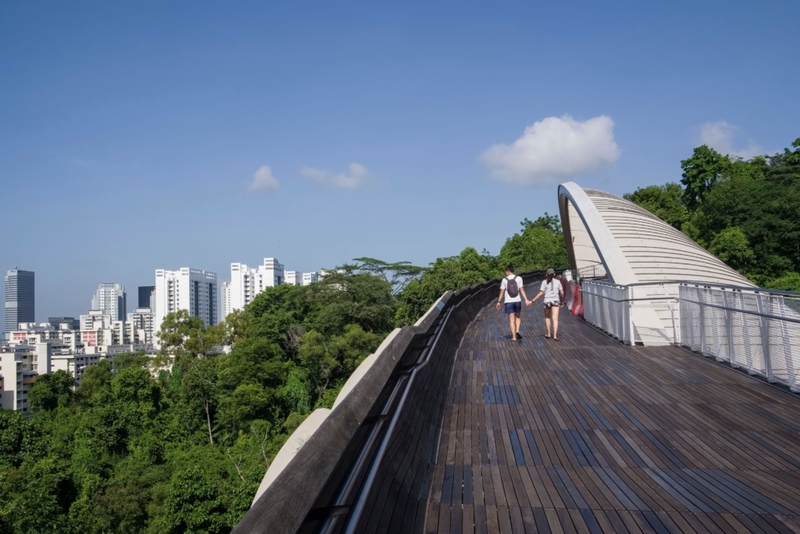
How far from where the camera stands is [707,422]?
20.1ft

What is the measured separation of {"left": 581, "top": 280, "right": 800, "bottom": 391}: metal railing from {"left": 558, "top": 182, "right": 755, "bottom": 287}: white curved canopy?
20.4 feet

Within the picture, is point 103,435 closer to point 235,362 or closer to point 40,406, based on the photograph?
point 235,362

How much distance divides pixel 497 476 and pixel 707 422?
2.75 m

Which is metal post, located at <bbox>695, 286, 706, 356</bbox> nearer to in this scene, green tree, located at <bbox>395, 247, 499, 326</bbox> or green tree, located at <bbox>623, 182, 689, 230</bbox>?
green tree, located at <bbox>395, 247, 499, 326</bbox>

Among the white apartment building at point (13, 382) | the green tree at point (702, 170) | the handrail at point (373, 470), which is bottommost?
the white apartment building at point (13, 382)

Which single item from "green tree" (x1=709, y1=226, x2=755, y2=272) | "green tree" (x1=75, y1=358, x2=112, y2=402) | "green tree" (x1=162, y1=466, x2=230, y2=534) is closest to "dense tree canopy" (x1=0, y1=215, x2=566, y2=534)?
"green tree" (x1=162, y1=466, x2=230, y2=534)

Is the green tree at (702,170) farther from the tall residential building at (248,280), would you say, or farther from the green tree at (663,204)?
the tall residential building at (248,280)

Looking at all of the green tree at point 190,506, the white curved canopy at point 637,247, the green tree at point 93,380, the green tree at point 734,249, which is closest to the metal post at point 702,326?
the white curved canopy at point 637,247

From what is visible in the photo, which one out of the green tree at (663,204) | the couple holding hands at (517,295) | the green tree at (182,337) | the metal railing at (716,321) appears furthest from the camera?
the green tree at (182,337)

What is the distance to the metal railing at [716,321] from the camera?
774 centimetres

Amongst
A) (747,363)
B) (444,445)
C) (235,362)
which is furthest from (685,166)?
(444,445)

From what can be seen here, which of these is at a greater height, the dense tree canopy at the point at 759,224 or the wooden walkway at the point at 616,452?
the dense tree canopy at the point at 759,224

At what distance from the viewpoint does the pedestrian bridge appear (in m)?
2.99

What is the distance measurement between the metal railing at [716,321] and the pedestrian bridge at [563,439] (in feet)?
0.12
